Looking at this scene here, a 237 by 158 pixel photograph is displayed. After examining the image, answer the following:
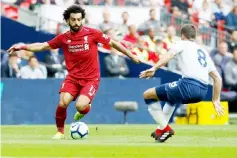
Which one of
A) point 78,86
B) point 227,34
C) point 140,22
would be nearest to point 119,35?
point 140,22

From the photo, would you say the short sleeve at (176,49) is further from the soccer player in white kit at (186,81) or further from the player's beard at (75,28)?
the player's beard at (75,28)

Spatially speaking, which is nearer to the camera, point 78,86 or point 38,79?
point 78,86

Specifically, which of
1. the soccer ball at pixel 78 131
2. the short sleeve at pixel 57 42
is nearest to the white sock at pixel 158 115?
the soccer ball at pixel 78 131

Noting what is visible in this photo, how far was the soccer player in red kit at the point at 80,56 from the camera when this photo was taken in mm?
18047

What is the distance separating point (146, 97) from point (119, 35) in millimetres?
13387

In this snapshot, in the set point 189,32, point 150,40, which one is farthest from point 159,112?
point 150,40

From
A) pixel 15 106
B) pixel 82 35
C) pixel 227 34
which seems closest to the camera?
pixel 82 35

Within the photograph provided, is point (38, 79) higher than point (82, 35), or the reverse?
point (82, 35)

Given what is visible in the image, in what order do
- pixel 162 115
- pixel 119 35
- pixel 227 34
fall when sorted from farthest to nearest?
pixel 227 34 → pixel 119 35 → pixel 162 115

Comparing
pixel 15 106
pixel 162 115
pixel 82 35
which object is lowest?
pixel 15 106

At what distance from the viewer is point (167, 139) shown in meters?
17.3

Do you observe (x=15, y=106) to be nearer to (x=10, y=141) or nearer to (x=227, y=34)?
(x=227, y=34)

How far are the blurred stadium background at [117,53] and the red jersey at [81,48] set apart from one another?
8.93 meters

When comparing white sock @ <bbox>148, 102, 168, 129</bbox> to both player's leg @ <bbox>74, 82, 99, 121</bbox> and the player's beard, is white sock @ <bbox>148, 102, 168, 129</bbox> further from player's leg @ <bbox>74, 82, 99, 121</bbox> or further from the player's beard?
the player's beard
